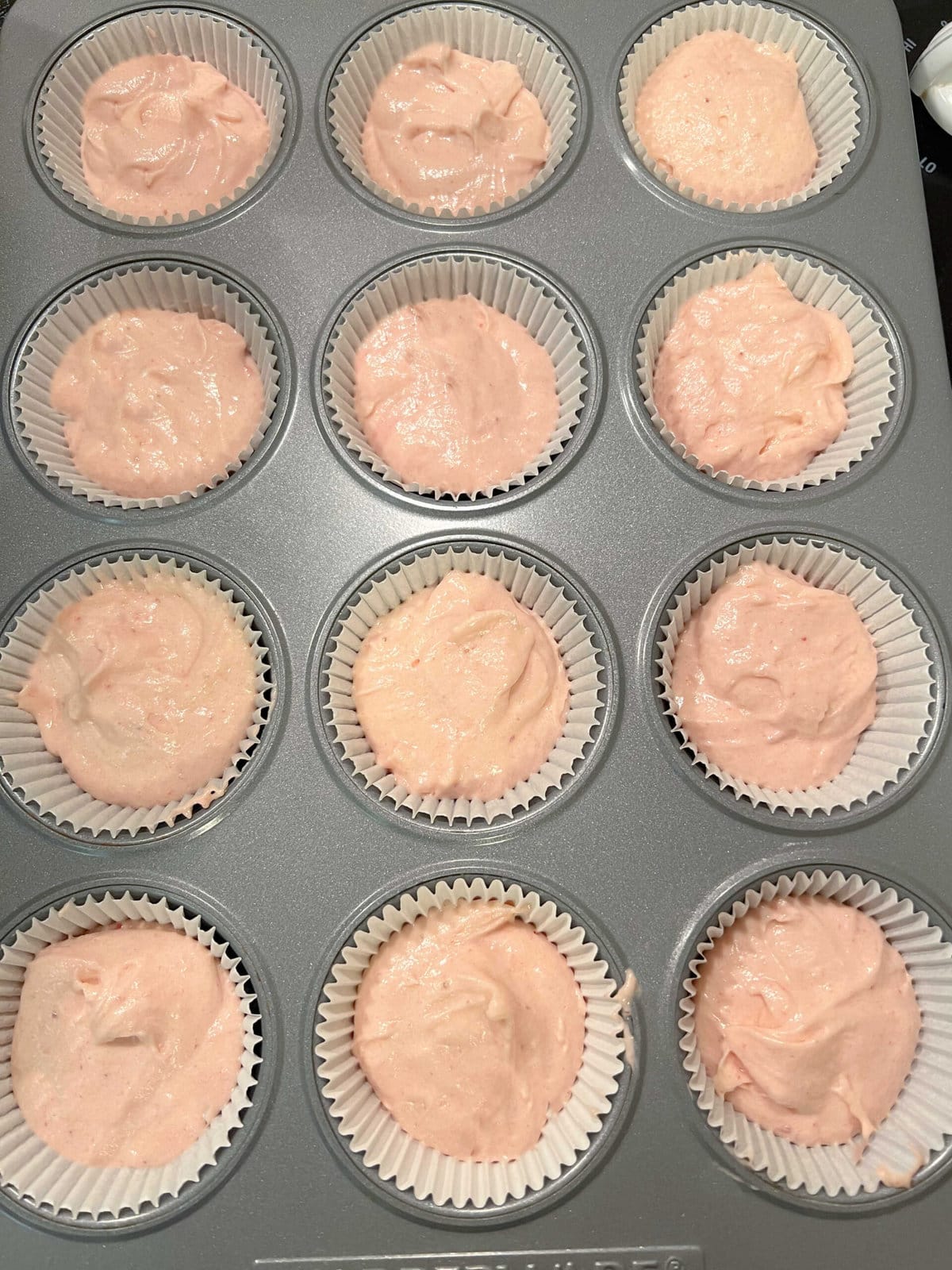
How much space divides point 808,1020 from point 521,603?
37.6 inches

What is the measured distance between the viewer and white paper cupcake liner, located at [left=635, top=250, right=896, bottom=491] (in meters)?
2.06

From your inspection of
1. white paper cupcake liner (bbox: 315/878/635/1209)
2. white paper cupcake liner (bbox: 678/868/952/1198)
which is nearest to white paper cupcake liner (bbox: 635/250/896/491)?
white paper cupcake liner (bbox: 678/868/952/1198)

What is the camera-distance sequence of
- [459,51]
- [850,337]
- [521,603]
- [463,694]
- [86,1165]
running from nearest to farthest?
[86,1165] < [463,694] < [521,603] < [850,337] < [459,51]

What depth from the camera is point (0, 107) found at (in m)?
2.28

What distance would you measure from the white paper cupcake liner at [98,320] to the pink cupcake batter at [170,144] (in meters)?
0.22

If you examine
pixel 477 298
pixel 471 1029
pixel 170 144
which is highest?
pixel 170 144

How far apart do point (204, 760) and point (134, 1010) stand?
1.51 feet

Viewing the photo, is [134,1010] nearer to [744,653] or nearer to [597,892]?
[597,892]

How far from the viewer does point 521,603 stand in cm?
204

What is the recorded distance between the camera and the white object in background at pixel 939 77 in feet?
7.78

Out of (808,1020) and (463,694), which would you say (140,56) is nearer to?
(463,694)

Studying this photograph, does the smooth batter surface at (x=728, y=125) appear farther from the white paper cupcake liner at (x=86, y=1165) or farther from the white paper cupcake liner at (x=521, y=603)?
the white paper cupcake liner at (x=86, y=1165)

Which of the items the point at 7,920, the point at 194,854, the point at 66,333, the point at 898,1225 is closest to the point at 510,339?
the point at 66,333

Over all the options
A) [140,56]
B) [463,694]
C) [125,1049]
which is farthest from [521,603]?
[140,56]
